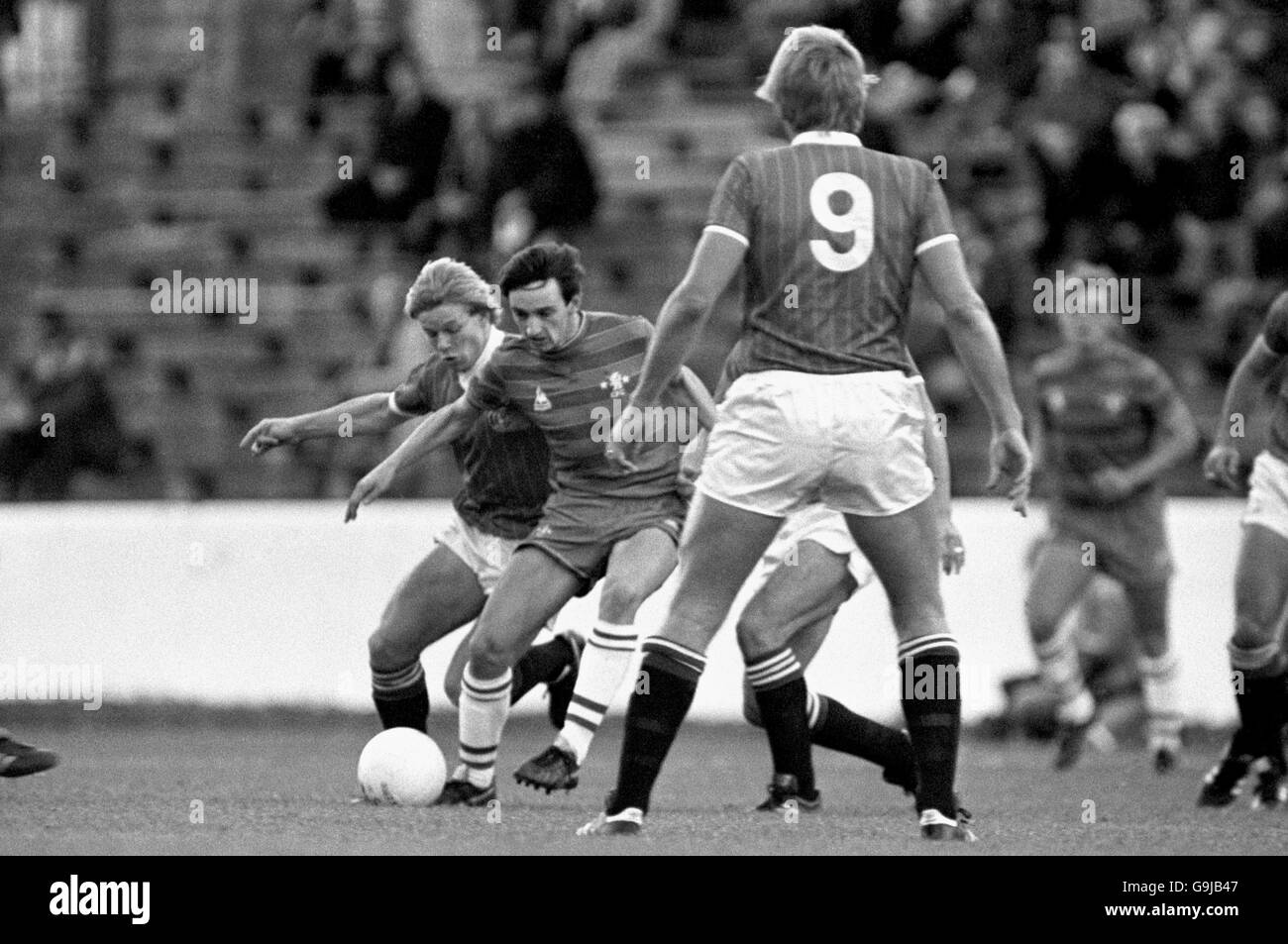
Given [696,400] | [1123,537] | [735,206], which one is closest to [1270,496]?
[696,400]

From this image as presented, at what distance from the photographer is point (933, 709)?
7664mm

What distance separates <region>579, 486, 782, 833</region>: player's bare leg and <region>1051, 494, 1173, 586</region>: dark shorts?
19.7 feet

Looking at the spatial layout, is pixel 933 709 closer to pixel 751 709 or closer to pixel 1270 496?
pixel 751 709

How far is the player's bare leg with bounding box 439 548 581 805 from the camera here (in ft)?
30.1

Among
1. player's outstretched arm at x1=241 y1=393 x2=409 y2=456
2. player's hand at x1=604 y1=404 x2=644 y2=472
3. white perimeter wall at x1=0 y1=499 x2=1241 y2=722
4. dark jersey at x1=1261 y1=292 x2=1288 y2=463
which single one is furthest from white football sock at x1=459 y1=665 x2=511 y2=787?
white perimeter wall at x1=0 y1=499 x2=1241 y2=722

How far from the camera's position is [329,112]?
66.2 ft

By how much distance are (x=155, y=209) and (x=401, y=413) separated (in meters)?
10.8

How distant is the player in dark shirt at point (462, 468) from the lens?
9.72m

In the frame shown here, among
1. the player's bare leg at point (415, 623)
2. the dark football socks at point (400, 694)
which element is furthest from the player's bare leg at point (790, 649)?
the dark football socks at point (400, 694)

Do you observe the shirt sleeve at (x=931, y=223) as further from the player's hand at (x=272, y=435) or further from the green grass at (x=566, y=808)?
the player's hand at (x=272, y=435)

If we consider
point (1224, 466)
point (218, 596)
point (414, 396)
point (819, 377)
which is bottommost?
point (218, 596)

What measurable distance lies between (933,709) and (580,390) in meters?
2.23

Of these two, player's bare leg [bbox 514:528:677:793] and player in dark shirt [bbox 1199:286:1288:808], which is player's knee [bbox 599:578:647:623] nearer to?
player's bare leg [bbox 514:528:677:793]
